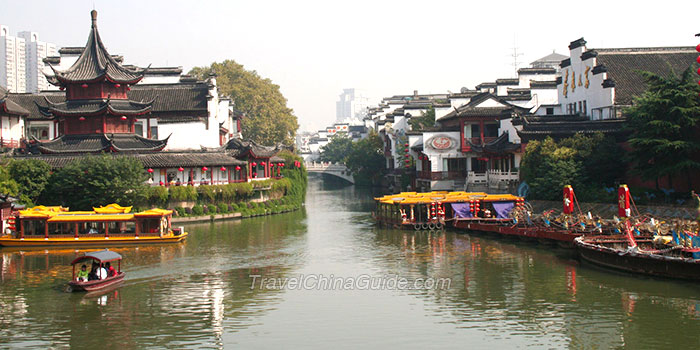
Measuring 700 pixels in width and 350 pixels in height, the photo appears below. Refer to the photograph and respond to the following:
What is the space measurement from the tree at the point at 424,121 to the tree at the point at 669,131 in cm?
3818

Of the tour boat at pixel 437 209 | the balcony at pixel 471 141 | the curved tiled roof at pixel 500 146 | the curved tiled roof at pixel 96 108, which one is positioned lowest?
the tour boat at pixel 437 209

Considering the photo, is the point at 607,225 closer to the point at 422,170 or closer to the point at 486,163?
the point at 486,163

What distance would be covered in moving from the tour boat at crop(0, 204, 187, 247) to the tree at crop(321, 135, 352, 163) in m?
96.8

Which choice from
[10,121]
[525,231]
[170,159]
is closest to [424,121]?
[170,159]

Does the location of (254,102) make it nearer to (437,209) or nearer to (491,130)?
(491,130)

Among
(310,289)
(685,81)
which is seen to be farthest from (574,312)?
(685,81)

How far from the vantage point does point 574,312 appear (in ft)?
74.8

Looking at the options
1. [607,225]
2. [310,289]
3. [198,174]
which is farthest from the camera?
[198,174]

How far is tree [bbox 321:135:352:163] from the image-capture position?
138 meters

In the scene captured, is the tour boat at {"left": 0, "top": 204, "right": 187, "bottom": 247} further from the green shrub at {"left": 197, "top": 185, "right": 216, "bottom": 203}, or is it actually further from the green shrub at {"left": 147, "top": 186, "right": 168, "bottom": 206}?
the green shrub at {"left": 197, "top": 185, "right": 216, "bottom": 203}

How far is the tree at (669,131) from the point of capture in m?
36.0

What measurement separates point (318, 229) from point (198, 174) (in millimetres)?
11983

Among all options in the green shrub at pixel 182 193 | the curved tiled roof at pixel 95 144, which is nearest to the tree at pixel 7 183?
the curved tiled roof at pixel 95 144

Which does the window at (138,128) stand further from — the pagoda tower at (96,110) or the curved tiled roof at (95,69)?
the curved tiled roof at (95,69)
